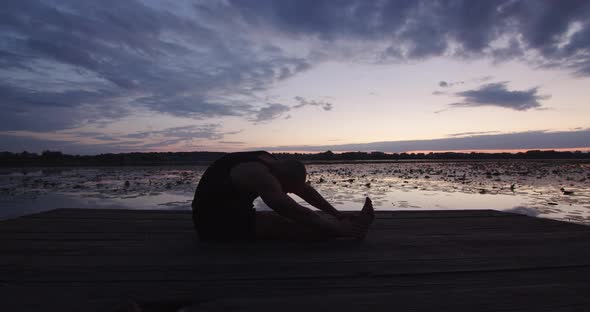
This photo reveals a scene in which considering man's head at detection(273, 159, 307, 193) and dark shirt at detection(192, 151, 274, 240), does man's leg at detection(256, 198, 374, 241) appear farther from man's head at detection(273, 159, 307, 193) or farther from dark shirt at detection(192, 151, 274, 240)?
man's head at detection(273, 159, 307, 193)

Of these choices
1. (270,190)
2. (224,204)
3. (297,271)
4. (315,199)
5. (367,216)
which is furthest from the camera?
(315,199)

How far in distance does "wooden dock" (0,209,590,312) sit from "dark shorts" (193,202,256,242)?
120 millimetres


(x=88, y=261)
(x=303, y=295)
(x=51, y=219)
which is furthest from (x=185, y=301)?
(x=51, y=219)

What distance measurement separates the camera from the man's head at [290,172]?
2.51 metres

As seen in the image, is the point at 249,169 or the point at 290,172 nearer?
the point at 249,169

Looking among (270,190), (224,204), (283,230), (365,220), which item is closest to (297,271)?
(270,190)

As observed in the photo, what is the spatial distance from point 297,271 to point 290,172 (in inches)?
32.1

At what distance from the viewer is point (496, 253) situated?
2.36 meters

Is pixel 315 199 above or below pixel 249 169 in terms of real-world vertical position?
below

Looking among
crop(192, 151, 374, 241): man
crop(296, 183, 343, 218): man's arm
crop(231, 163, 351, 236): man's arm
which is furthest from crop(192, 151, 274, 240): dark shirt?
crop(296, 183, 343, 218): man's arm

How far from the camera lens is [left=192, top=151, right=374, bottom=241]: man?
2.36 metres

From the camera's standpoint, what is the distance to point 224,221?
2572 mm

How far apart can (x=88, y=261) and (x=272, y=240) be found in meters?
1.31

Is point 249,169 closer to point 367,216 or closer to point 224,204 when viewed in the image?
Result: point 224,204
